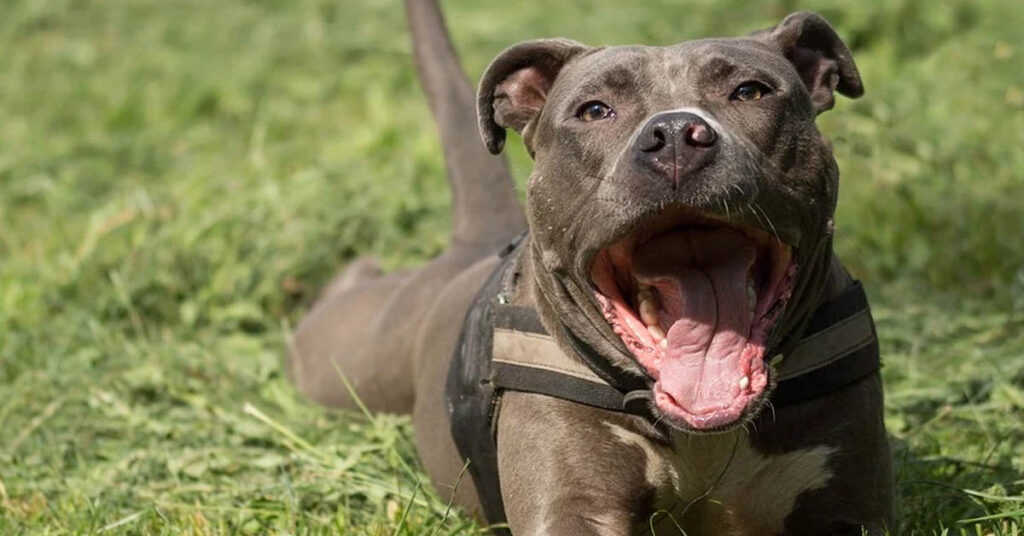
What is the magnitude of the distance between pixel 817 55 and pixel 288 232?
11.3 feet

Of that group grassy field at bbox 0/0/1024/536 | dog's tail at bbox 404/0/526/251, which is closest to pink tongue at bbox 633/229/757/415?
grassy field at bbox 0/0/1024/536

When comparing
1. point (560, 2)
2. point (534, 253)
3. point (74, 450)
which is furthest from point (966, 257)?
point (560, 2)

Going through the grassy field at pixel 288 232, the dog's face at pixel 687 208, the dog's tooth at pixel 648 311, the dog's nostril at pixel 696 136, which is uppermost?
the dog's nostril at pixel 696 136

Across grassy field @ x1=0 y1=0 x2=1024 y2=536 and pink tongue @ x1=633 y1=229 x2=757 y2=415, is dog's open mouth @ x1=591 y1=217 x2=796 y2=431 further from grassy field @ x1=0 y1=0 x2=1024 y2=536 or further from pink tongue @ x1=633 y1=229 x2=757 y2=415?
grassy field @ x1=0 y1=0 x2=1024 y2=536

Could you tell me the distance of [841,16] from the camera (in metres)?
9.23

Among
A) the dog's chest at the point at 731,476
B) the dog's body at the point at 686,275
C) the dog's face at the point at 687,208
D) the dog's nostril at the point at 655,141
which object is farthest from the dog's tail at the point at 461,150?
the dog's nostril at the point at 655,141

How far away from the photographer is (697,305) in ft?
12.6

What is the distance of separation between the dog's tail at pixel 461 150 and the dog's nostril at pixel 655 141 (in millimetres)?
2177

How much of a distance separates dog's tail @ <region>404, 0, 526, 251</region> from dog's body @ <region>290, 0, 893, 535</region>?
1491mm

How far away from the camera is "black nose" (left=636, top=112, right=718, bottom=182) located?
3629mm

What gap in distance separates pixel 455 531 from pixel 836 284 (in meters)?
1.12

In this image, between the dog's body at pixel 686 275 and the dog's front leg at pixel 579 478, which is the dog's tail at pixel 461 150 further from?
the dog's front leg at pixel 579 478

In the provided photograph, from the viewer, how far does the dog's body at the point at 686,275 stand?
3.72 m

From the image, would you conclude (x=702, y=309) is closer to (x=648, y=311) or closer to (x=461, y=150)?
(x=648, y=311)
